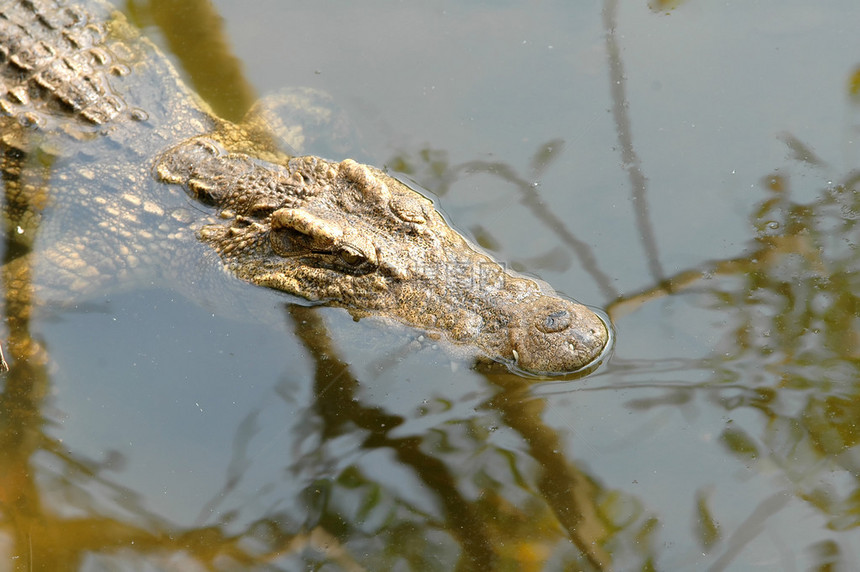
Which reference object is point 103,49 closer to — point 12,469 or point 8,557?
point 12,469

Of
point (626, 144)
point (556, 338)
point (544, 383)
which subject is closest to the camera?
point (556, 338)

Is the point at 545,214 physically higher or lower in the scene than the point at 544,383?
higher

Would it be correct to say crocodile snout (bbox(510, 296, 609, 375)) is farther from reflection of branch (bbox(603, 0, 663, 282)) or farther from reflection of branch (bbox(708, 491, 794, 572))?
reflection of branch (bbox(708, 491, 794, 572))

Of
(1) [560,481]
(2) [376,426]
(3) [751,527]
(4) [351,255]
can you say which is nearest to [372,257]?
(4) [351,255]

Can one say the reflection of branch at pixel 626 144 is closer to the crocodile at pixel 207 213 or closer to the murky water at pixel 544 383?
the murky water at pixel 544 383

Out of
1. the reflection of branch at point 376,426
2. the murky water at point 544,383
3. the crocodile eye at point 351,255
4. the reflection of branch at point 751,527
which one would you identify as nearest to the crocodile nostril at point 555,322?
the murky water at point 544,383

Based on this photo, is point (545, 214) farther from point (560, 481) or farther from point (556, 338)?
point (560, 481)
